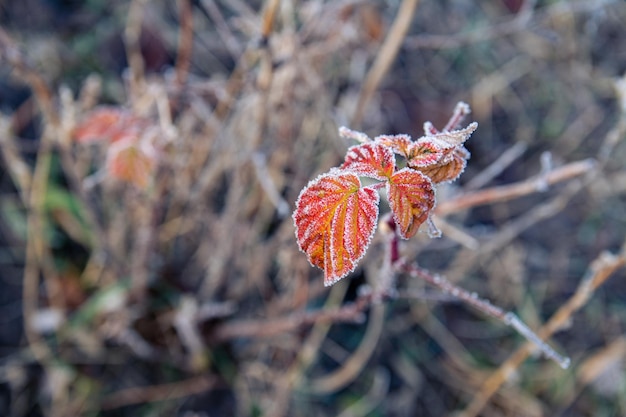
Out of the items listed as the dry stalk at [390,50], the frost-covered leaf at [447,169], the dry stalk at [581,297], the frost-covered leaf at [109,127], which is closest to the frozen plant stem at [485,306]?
the frost-covered leaf at [447,169]

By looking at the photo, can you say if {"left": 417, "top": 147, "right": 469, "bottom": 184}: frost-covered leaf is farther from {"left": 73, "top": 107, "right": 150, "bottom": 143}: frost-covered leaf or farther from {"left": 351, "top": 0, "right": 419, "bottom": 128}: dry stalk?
{"left": 73, "top": 107, "right": 150, "bottom": 143}: frost-covered leaf

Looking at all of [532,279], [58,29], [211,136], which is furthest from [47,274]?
[532,279]

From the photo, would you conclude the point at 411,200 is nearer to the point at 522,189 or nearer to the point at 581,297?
the point at 522,189

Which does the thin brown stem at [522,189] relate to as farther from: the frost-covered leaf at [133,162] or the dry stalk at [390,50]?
the frost-covered leaf at [133,162]

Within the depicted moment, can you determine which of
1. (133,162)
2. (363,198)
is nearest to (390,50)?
(133,162)

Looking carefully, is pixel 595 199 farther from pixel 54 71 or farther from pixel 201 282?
pixel 54 71

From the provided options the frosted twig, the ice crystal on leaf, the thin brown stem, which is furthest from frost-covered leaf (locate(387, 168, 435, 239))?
the thin brown stem
